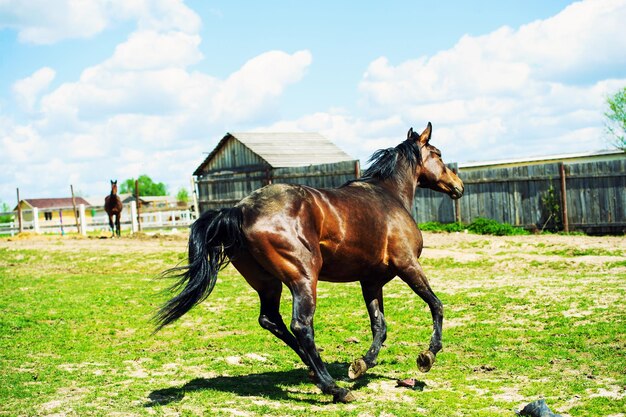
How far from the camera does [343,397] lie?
658cm

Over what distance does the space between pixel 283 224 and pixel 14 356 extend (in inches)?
188

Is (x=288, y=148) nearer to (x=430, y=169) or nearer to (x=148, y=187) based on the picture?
(x=430, y=169)

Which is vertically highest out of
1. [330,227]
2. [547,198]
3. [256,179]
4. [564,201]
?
[256,179]

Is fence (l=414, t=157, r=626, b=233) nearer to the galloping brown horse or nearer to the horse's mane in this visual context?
the horse's mane

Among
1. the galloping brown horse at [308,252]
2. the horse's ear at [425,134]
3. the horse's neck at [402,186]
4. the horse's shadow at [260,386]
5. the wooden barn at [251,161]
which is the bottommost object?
the horse's shadow at [260,386]

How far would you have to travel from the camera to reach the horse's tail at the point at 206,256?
22.0 ft

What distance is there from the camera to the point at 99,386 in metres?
7.33

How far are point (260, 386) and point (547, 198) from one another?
1766 centimetres

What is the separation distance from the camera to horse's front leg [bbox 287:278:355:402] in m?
6.52

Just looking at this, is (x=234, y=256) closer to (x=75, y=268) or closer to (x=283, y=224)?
(x=283, y=224)

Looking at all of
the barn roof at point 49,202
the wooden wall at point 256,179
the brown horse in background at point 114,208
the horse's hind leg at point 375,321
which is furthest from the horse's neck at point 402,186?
the barn roof at point 49,202

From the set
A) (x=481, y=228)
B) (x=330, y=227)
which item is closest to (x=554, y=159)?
(x=481, y=228)

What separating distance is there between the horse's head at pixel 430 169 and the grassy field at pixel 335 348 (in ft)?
6.92

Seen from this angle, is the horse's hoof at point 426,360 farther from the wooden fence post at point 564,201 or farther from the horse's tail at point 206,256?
the wooden fence post at point 564,201
